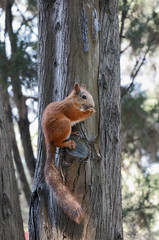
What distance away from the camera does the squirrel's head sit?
205 cm

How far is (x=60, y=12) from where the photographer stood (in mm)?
2307

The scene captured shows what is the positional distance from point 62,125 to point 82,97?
0.24 meters

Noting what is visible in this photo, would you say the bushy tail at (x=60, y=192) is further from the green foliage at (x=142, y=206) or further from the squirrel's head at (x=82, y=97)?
the green foliage at (x=142, y=206)

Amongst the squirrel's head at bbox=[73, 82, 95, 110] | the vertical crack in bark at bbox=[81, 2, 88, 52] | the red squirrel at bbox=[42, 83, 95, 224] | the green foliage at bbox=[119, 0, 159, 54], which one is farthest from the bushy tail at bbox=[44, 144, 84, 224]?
the green foliage at bbox=[119, 0, 159, 54]

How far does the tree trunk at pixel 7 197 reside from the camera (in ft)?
6.81

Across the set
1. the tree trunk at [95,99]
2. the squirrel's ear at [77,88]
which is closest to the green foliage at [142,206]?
the tree trunk at [95,99]

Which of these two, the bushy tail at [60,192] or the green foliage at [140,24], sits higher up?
the green foliage at [140,24]

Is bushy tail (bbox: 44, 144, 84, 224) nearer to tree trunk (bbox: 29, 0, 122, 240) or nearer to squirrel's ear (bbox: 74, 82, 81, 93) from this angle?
tree trunk (bbox: 29, 0, 122, 240)

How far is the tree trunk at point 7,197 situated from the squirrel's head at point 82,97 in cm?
61

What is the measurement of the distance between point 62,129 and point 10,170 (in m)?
0.53

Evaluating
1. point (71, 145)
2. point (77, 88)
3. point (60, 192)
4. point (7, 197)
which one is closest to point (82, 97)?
point (77, 88)

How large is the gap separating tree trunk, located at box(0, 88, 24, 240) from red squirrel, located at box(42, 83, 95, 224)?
0.34m

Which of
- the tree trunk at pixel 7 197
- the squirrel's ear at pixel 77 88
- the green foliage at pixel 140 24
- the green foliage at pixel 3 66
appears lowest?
the tree trunk at pixel 7 197

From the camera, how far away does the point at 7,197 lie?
212 cm
